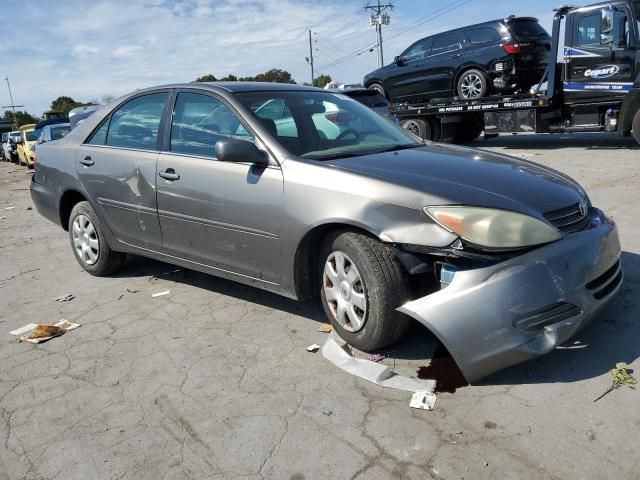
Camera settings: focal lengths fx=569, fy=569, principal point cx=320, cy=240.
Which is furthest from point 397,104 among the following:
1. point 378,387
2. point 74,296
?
point 378,387

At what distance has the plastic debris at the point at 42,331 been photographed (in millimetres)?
3873

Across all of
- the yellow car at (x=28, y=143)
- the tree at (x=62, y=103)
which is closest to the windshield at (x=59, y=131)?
the yellow car at (x=28, y=143)

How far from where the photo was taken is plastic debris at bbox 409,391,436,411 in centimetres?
269

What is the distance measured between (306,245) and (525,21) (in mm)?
10854

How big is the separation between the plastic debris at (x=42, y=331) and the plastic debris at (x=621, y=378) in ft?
11.0

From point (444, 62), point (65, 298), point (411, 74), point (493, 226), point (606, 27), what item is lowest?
point (65, 298)

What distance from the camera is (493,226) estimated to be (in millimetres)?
2738

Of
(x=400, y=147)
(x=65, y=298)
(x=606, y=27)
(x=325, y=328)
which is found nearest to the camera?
(x=325, y=328)

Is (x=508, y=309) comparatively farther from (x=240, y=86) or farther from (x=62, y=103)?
(x=62, y=103)

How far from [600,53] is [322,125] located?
8.70 metres

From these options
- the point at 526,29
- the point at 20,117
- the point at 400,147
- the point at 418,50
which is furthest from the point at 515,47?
the point at 20,117

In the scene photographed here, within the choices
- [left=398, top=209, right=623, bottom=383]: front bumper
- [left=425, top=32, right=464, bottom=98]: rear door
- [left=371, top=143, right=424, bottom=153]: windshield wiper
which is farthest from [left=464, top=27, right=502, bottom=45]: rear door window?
[left=398, top=209, right=623, bottom=383]: front bumper

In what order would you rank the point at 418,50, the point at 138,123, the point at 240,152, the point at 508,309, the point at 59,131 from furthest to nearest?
the point at 59,131 → the point at 418,50 → the point at 138,123 → the point at 240,152 → the point at 508,309

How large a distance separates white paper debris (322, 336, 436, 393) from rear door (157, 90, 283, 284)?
58cm
